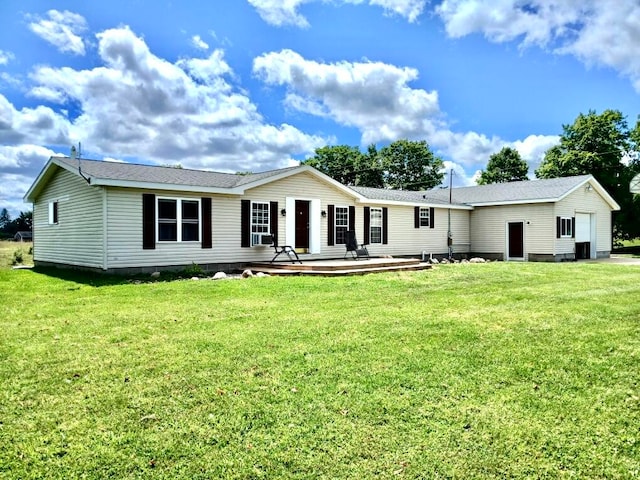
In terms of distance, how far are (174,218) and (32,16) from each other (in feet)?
22.4

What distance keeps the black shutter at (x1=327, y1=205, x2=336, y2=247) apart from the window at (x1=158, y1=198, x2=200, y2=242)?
4.94m

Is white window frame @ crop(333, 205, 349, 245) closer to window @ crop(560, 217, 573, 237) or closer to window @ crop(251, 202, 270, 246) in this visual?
window @ crop(251, 202, 270, 246)

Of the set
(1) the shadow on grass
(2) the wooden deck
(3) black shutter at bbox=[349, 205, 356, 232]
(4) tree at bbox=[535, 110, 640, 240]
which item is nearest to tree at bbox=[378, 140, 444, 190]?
(4) tree at bbox=[535, 110, 640, 240]

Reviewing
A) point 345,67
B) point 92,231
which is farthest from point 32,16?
point 345,67

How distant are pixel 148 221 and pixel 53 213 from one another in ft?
18.0

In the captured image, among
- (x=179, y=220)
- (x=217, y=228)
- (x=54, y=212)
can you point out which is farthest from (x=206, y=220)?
(x=54, y=212)

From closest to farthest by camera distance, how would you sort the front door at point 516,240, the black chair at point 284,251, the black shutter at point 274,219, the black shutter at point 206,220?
the black shutter at point 206,220 → the black chair at point 284,251 → the black shutter at point 274,219 → the front door at point 516,240

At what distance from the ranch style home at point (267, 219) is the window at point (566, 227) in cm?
5

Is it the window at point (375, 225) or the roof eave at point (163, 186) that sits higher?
the roof eave at point (163, 186)

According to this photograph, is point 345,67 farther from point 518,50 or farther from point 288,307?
point 288,307

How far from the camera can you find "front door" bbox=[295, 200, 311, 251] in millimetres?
15141

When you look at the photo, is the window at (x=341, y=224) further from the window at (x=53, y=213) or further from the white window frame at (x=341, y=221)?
the window at (x=53, y=213)

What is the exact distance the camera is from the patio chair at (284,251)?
1381 cm

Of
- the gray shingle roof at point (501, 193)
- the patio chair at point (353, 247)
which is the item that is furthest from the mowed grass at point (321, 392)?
the gray shingle roof at point (501, 193)
